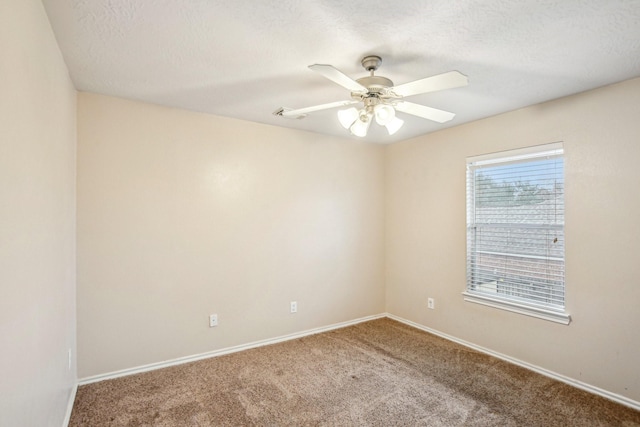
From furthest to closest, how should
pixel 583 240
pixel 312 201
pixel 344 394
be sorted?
pixel 312 201 < pixel 583 240 < pixel 344 394

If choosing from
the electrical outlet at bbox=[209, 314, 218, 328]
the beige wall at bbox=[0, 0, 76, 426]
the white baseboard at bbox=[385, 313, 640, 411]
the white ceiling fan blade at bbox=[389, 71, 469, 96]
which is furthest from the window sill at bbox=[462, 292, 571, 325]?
the beige wall at bbox=[0, 0, 76, 426]

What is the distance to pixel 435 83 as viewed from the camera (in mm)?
1765

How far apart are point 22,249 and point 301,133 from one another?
2.87 meters

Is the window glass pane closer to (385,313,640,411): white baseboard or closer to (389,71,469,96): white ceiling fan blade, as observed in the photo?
(385,313,640,411): white baseboard

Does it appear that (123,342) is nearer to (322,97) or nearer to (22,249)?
(22,249)

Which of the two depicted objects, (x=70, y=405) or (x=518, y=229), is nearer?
(x=70, y=405)

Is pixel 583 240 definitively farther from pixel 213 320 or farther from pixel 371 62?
pixel 213 320

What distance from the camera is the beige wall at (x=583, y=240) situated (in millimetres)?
2408

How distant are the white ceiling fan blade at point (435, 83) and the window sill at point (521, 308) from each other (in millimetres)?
2233

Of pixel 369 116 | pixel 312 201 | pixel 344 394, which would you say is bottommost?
pixel 344 394

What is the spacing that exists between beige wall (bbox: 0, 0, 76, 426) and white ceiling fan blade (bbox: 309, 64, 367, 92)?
1.18 metres

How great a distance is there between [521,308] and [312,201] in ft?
7.77

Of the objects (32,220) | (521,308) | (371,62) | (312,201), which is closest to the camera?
(32,220)

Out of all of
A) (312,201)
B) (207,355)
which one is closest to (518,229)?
(312,201)
